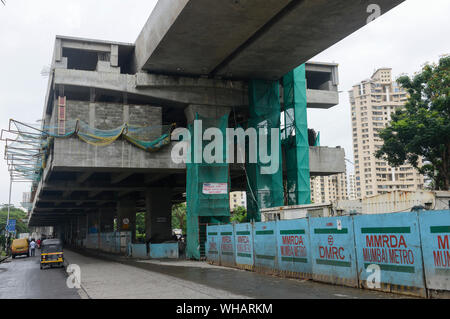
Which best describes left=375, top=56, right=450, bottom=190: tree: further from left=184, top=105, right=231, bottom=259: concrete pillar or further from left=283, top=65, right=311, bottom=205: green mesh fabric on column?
left=184, top=105, right=231, bottom=259: concrete pillar

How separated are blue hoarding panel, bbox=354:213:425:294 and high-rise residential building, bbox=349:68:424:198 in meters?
130

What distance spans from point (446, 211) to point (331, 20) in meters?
16.3

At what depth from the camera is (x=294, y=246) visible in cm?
1542

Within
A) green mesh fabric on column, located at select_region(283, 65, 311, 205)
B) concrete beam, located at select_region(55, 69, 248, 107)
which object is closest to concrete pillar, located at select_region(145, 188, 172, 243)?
concrete beam, located at select_region(55, 69, 248, 107)

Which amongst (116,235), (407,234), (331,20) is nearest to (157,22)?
(331,20)

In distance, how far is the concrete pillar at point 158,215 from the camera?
1594 inches

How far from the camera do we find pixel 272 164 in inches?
1270

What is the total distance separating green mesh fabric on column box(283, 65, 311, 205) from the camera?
3366 cm

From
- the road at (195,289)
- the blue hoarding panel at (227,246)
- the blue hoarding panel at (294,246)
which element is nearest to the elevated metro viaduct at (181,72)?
the blue hoarding panel at (227,246)

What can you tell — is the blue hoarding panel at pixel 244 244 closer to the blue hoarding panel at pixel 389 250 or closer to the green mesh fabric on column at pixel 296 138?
the blue hoarding panel at pixel 389 250

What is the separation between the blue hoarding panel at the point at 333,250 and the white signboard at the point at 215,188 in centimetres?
1564
